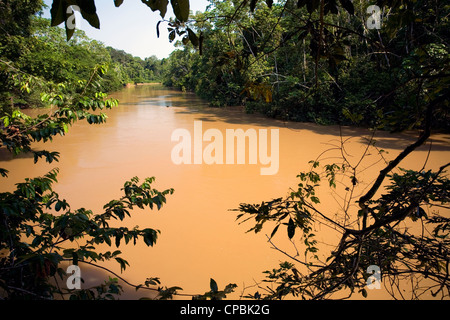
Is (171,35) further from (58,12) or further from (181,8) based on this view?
(58,12)

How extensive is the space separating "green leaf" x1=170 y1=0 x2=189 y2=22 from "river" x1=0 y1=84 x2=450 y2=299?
4.74ft

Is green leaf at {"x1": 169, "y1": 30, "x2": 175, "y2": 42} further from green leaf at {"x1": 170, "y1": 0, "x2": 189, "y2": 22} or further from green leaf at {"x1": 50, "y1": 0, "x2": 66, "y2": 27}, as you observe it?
green leaf at {"x1": 50, "y1": 0, "x2": 66, "y2": 27}

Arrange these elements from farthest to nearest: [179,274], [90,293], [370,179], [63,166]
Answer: [63,166], [370,179], [179,274], [90,293]

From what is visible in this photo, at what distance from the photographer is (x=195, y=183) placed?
221 inches

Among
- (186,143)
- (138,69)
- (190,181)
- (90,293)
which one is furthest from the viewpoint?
(138,69)

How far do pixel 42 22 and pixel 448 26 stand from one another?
1361cm

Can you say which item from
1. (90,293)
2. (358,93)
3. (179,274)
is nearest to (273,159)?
(179,274)

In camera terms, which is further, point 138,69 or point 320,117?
point 138,69

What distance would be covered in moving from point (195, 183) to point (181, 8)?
16.6 ft

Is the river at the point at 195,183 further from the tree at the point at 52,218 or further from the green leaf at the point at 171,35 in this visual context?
the green leaf at the point at 171,35

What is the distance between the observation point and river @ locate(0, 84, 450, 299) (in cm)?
318
